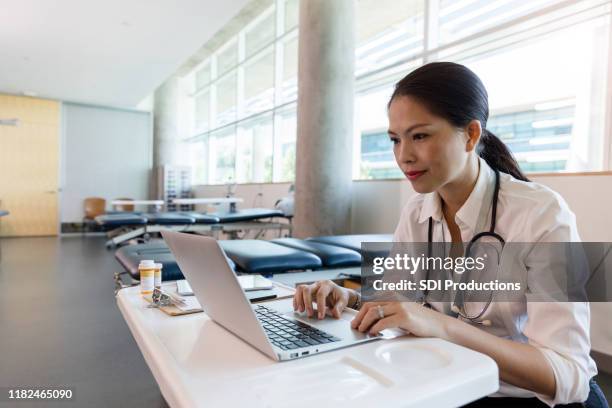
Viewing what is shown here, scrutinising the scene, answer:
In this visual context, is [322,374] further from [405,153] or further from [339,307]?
[405,153]

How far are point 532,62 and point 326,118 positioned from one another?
183 centimetres

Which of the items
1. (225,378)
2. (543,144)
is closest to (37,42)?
(543,144)

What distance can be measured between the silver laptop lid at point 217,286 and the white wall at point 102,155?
392 inches

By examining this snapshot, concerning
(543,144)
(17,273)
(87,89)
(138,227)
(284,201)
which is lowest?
(17,273)

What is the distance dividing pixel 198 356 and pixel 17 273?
16.9 feet

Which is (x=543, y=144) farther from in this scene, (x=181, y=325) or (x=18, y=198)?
(x=18, y=198)

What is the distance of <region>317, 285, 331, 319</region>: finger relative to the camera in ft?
2.83

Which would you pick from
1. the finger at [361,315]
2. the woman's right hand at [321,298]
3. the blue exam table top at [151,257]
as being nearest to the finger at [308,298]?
the woman's right hand at [321,298]

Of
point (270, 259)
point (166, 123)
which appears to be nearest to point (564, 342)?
point (270, 259)

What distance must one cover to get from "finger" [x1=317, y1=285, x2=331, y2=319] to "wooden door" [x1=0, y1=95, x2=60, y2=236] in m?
10.2

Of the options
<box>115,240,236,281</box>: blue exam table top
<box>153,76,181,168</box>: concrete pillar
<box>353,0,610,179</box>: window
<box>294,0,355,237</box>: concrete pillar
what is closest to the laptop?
<box>115,240,236,281</box>: blue exam table top

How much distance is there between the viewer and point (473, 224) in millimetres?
1007

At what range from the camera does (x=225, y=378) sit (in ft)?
1.90

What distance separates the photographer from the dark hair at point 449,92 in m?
0.97
